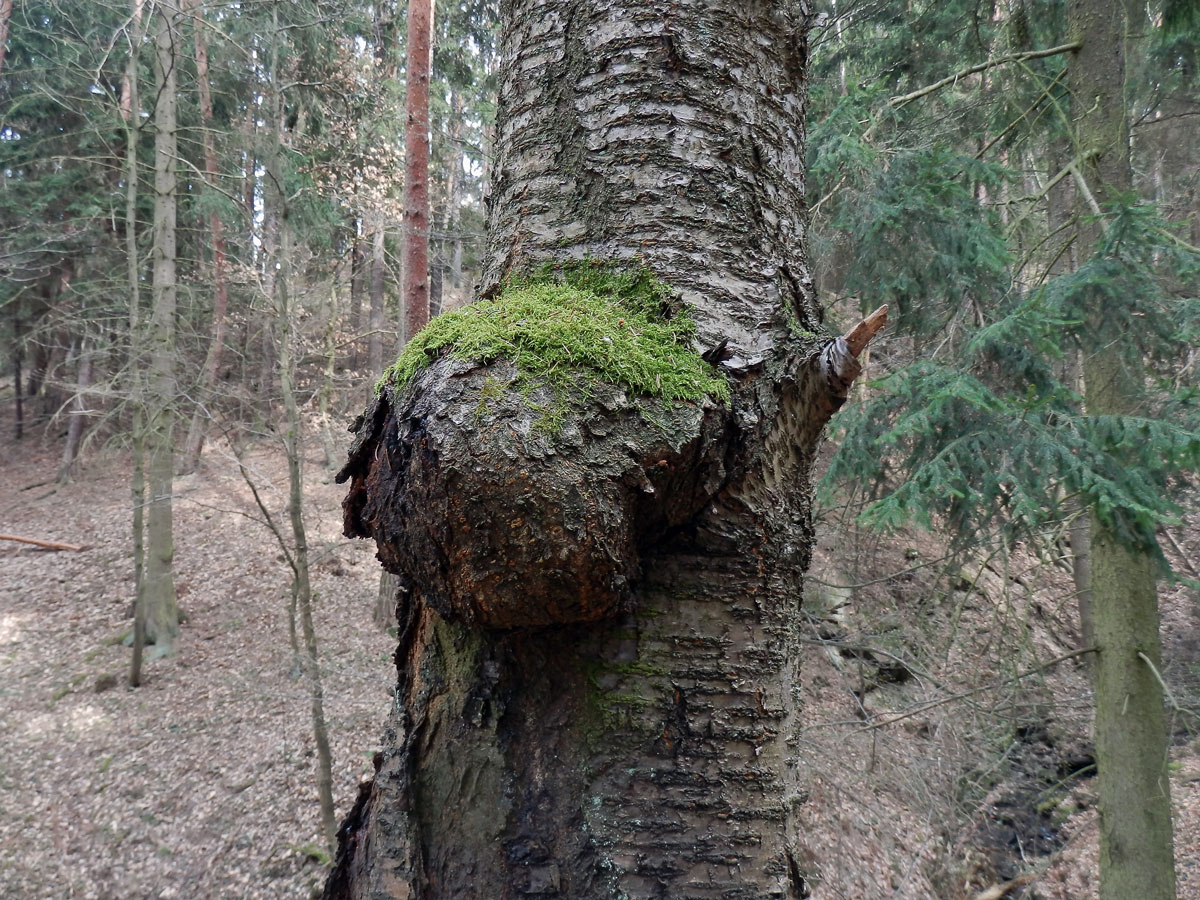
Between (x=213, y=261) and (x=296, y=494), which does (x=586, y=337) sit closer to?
(x=296, y=494)

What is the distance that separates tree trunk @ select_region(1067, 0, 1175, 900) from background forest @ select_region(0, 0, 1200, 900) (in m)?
0.08

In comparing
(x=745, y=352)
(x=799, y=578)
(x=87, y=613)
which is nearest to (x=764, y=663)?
(x=799, y=578)

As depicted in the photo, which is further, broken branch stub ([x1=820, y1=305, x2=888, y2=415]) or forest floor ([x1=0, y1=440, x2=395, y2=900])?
forest floor ([x1=0, y1=440, x2=395, y2=900])

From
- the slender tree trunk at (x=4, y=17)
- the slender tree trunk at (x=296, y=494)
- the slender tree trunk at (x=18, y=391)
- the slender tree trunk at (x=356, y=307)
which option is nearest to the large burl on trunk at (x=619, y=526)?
the slender tree trunk at (x=296, y=494)

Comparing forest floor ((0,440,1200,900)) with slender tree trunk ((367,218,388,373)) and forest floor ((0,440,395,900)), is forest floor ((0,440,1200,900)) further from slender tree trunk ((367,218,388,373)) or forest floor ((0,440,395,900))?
slender tree trunk ((367,218,388,373))

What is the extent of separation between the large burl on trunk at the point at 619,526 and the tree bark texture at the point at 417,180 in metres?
5.28

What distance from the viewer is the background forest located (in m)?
4.53

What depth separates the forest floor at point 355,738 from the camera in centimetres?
552

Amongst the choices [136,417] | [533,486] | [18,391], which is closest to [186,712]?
[136,417]

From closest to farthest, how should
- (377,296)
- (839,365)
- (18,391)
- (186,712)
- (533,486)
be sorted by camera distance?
(533,486) < (839,365) < (186,712) < (377,296) < (18,391)

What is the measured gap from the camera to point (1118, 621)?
4734 millimetres

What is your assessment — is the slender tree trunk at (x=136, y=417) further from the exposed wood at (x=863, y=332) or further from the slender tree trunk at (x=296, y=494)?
the exposed wood at (x=863, y=332)

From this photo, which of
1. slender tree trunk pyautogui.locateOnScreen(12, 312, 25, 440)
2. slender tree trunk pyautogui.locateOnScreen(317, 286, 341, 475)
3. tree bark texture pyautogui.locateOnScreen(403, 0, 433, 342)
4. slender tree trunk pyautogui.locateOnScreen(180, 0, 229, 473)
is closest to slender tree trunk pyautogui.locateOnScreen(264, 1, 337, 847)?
tree bark texture pyautogui.locateOnScreen(403, 0, 433, 342)

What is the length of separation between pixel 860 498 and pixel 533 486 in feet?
21.7
